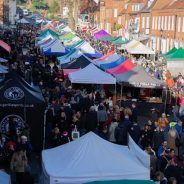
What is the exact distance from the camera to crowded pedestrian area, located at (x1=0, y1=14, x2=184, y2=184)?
939 cm

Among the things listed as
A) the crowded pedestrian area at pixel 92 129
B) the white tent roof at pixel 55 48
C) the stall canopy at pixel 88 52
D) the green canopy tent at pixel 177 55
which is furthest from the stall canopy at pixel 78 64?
the white tent roof at pixel 55 48

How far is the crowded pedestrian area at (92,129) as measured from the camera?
30.8ft

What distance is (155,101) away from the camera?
19.6 meters

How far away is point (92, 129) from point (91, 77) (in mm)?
4774

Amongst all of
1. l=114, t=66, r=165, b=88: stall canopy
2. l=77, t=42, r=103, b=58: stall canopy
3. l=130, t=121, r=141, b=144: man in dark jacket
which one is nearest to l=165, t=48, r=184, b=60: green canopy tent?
l=77, t=42, r=103, b=58: stall canopy

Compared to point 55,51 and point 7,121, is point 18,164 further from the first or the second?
point 55,51

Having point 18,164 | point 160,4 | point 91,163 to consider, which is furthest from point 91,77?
point 160,4

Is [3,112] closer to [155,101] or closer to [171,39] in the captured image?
[155,101]

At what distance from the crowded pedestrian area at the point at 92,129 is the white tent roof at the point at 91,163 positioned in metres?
0.02

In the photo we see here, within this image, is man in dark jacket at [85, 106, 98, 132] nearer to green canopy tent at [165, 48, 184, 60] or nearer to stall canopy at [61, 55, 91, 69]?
stall canopy at [61, 55, 91, 69]

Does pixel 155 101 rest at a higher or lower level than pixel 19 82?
lower

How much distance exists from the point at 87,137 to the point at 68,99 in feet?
27.5

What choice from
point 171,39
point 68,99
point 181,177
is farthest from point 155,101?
point 171,39

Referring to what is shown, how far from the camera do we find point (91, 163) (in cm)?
932
